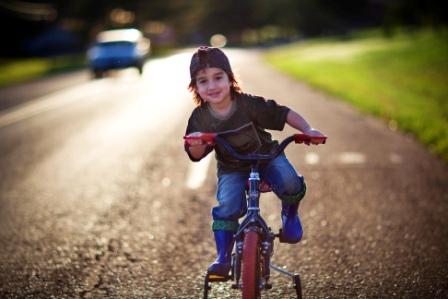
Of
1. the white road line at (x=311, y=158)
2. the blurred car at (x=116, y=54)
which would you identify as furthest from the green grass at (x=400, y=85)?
the blurred car at (x=116, y=54)

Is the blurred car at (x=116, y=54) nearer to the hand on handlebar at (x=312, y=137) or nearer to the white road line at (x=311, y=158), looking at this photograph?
the white road line at (x=311, y=158)

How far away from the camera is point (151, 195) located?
20.0 ft

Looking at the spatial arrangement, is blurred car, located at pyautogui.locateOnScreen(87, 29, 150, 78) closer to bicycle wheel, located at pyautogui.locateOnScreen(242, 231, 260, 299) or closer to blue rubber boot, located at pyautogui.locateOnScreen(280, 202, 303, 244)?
blue rubber boot, located at pyautogui.locateOnScreen(280, 202, 303, 244)

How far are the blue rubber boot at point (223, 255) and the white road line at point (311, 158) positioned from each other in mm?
4371

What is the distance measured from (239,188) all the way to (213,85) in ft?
2.14

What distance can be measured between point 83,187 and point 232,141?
12.2 ft

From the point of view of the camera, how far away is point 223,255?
10.6 feet

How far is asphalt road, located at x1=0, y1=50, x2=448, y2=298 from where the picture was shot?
12.6 feet

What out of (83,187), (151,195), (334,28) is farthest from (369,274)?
(334,28)

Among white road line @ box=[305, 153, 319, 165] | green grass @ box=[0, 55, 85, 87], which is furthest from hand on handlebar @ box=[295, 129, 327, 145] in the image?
green grass @ box=[0, 55, 85, 87]

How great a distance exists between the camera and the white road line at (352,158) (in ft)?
24.4

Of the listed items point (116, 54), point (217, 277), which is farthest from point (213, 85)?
point (116, 54)

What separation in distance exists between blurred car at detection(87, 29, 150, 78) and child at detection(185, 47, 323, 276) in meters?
22.0

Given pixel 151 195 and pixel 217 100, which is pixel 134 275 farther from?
pixel 151 195
